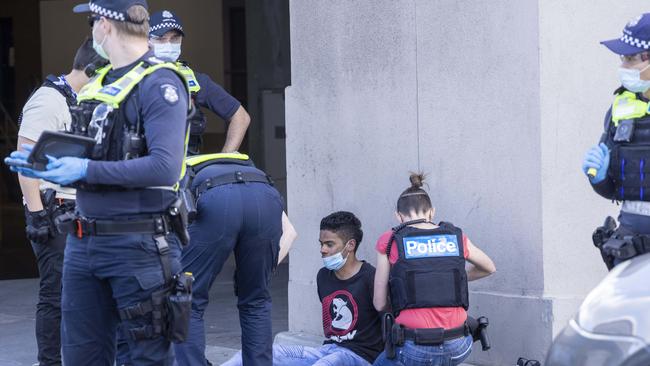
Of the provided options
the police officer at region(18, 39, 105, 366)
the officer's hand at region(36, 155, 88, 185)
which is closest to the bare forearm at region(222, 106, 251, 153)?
the police officer at region(18, 39, 105, 366)

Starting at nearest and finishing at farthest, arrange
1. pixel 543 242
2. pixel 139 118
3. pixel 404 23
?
pixel 139 118 < pixel 543 242 < pixel 404 23

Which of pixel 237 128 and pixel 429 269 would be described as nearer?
pixel 429 269

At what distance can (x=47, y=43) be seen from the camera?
56.6 feet

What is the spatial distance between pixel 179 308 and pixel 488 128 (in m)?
2.59

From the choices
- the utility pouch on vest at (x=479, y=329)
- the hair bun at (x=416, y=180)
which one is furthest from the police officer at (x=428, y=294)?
the hair bun at (x=416, y=180)

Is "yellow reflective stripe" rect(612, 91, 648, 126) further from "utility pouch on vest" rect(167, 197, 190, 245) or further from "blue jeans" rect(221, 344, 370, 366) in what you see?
"utility pouch on vest" rect(167, 197, 190, 245)

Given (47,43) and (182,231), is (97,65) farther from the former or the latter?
(47,43)

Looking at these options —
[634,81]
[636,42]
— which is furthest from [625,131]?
[636,42]

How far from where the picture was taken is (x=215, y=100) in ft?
22.3

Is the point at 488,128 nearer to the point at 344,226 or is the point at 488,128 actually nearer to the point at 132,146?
the point at 344,226

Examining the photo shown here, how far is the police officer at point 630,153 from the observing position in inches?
204

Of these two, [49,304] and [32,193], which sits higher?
[32,193]

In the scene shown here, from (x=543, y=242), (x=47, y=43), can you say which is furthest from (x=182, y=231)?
(x=47, y=43)

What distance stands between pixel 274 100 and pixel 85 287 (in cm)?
827
